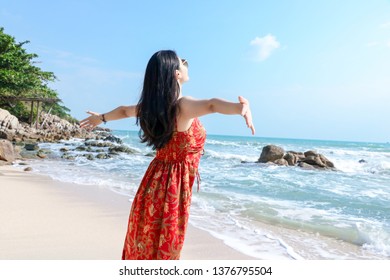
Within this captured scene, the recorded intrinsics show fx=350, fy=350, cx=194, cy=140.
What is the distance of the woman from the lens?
2004 millimetres

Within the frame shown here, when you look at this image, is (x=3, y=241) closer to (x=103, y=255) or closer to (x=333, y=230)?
(x=103, y=255)

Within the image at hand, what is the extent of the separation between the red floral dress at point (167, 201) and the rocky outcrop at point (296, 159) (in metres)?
14.9

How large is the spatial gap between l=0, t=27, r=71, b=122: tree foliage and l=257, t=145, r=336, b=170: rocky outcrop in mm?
16849

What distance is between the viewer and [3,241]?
379cm

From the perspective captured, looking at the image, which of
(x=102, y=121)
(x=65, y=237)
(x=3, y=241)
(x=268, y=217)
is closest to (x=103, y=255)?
(x=65, y=237)

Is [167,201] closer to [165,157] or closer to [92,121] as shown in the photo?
[165,157]

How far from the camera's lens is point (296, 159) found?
17406 mm

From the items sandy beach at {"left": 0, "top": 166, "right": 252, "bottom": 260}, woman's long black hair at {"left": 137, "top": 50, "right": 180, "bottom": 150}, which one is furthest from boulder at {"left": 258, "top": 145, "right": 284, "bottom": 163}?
woman's long black hair at {"left": 137, "top": 50, "right": 180, "bottom": 150}

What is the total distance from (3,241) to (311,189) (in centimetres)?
795

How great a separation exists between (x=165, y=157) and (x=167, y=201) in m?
0.28

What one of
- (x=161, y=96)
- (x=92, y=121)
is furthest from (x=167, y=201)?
(x=92, y=121)

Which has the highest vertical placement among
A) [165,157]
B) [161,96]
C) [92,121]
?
→ [161,96]

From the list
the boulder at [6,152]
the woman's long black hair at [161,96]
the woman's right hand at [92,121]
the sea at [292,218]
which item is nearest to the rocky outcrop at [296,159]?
the sea at [292,218]

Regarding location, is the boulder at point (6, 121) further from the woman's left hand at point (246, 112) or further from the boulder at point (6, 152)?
the woman's left hand at point (246, 112)
